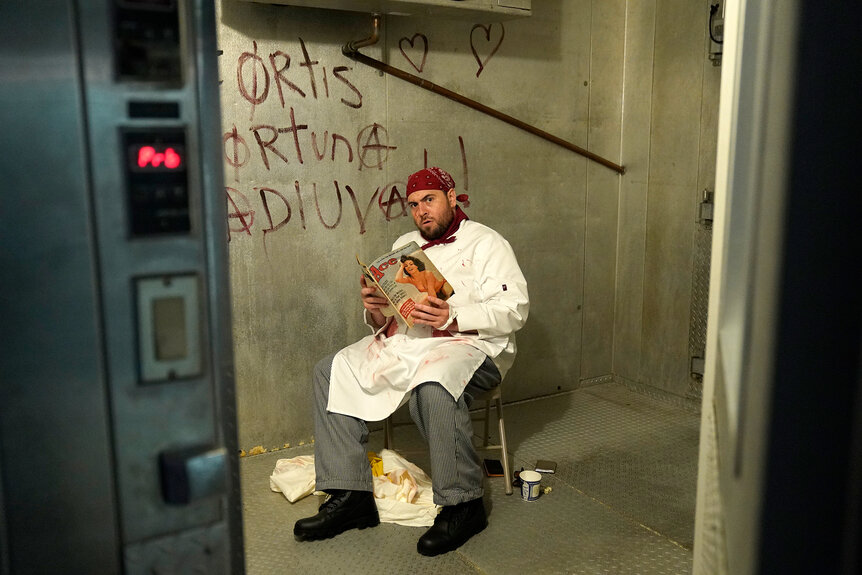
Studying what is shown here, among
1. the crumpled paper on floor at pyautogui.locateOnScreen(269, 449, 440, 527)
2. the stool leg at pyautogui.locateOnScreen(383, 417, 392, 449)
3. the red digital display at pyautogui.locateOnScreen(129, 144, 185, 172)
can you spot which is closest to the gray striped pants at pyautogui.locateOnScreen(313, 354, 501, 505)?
the crumpled paper on floor at pyautogui.locateOnScreen(269, 449, 440, 527)

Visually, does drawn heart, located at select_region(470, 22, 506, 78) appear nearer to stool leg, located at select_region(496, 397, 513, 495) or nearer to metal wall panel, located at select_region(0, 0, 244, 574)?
stool leg, located at select_region(496, 397, 513, 495)

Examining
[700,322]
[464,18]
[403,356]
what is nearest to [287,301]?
[403,356]

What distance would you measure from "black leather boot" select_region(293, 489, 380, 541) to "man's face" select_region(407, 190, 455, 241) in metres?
1.07

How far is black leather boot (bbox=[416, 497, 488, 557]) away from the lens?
2584 mm

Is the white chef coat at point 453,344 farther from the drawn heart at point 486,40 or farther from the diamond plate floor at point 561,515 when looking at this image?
the drawn heart at point 486,40

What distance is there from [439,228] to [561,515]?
1.21 m

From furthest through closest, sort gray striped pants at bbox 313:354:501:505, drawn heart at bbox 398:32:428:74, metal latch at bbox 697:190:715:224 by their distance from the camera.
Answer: metal latch at bbox 697:190:715:224, drawn heart at bbox 398:32:428:74, gray striped pants at bbox 313:354:501:505

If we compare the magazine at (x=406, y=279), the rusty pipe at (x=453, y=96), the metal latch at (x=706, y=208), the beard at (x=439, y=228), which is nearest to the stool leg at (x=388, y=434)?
the magazine at (x=406, y=279)

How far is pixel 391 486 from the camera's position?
292 cm

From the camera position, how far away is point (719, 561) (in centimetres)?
108

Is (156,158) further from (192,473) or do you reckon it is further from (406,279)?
(406,279)

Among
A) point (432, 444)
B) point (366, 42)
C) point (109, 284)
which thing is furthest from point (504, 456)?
point (109, 284)

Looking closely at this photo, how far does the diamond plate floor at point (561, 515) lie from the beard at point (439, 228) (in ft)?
3.05

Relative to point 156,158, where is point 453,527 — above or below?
below
